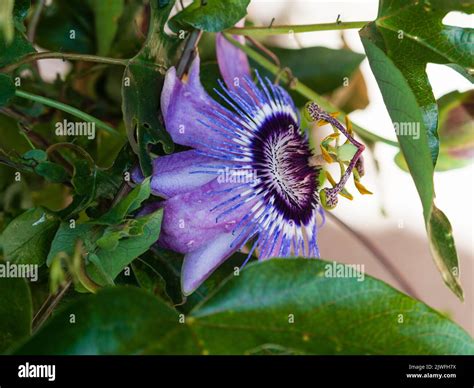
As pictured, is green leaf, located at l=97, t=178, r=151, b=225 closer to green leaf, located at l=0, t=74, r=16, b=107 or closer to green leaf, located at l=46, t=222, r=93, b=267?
green leaf, located at l=46, t=222, r=93, b=267

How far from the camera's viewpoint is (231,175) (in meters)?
0.70

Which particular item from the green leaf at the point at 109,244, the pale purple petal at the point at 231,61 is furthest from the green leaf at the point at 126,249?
the pale purple petal at the point at 231,61

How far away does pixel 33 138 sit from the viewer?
0.83 meters

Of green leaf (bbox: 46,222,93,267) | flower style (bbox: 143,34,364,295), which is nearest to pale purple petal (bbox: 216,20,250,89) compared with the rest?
flower style (bbox: 143,34,364,295)

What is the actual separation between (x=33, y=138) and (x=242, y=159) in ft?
0.86

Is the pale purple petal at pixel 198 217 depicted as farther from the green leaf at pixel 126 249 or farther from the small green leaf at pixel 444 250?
the small green leaf at pixel 444 250

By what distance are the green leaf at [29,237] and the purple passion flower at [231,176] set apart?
0.10 m

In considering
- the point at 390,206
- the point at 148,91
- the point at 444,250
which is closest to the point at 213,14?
the point at 148,91

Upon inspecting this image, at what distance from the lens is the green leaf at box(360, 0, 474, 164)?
2.34 feet

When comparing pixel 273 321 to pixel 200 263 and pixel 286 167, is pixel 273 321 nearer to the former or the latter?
pixel 200 263

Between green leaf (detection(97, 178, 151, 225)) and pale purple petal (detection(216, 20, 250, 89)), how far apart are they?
7.8 inches
